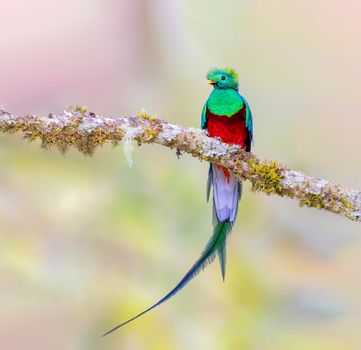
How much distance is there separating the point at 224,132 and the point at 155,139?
1.56 feet

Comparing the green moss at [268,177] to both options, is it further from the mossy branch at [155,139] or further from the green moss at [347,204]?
the green moss at [347,204]

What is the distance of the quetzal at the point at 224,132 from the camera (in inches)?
105

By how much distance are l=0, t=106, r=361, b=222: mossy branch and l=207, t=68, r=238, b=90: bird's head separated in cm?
47

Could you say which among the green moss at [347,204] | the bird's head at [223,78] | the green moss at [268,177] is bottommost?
the green moss at [347,204]

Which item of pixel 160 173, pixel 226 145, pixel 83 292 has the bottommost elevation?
pixel 83 292

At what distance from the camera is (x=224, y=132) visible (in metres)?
2.69

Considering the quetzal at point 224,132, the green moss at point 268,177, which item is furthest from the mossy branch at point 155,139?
the quetzal at point 224,132

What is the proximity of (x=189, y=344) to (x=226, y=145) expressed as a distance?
2.83 meters

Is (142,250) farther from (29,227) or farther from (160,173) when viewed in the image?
(29,227)

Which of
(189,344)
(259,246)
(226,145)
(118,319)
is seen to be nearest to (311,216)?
(259,246)

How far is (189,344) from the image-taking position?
15.6 ft

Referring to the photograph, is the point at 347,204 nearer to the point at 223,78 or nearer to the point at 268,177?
the point at 268,177

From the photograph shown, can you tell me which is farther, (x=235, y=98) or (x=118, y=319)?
(x=118, y=319)

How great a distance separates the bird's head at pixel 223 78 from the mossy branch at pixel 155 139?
1.55ft
